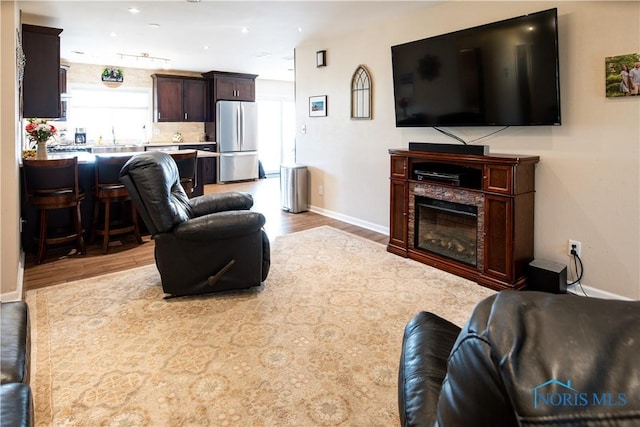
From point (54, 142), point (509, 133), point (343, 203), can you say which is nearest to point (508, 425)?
point (509, 133)

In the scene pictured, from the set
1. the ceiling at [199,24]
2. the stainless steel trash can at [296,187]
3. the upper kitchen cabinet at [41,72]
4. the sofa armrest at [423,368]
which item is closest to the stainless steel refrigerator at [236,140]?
the ceiling at [199,24]

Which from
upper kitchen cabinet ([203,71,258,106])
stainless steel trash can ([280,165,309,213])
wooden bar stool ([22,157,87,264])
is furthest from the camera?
upper kitchen cabinet ([203,71,258,106])

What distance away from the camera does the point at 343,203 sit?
5.46 metres

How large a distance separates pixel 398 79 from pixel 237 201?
6.64 ft

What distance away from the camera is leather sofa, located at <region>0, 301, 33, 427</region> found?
104cm

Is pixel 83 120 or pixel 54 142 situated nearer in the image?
pixel 54 142

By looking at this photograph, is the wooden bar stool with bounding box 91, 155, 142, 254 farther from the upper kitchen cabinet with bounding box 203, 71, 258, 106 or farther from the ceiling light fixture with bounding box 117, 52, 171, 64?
the upper kitchen cabinet with bounding box 203, 71, 258, 106

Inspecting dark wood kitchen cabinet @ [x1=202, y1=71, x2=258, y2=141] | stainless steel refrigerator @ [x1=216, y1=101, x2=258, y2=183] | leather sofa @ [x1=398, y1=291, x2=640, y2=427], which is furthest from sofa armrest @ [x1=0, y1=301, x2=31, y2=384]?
dark wood kitchen cabinet @ [x1=202, y1=71, x2=258, y2=141]

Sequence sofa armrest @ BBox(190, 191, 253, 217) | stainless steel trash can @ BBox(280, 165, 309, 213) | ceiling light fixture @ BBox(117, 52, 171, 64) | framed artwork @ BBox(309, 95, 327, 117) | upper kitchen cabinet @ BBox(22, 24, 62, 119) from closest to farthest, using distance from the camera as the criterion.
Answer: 1. sofa armrest @ BBox(190, 191, 253, 217)
2. upper kitchen cabinet @ BBox(22, 24, 62, 119)
3. framed artwork @ BBox(309, 95, 327, 117)
4. stainless steel trash can @ BBox(280, 165, 309, 213)
5. ceiling light fixture @ BBox(117, 52, 171, 64)

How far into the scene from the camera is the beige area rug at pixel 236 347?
1819 mm

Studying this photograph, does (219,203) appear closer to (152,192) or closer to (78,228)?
(152,192)

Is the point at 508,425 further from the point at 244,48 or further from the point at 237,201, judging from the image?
the point at 244,48

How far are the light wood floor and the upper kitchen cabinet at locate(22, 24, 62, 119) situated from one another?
1585mm

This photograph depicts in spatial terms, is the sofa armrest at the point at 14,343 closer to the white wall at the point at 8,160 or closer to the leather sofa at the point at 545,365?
the leather sofa at the point at 545,365
